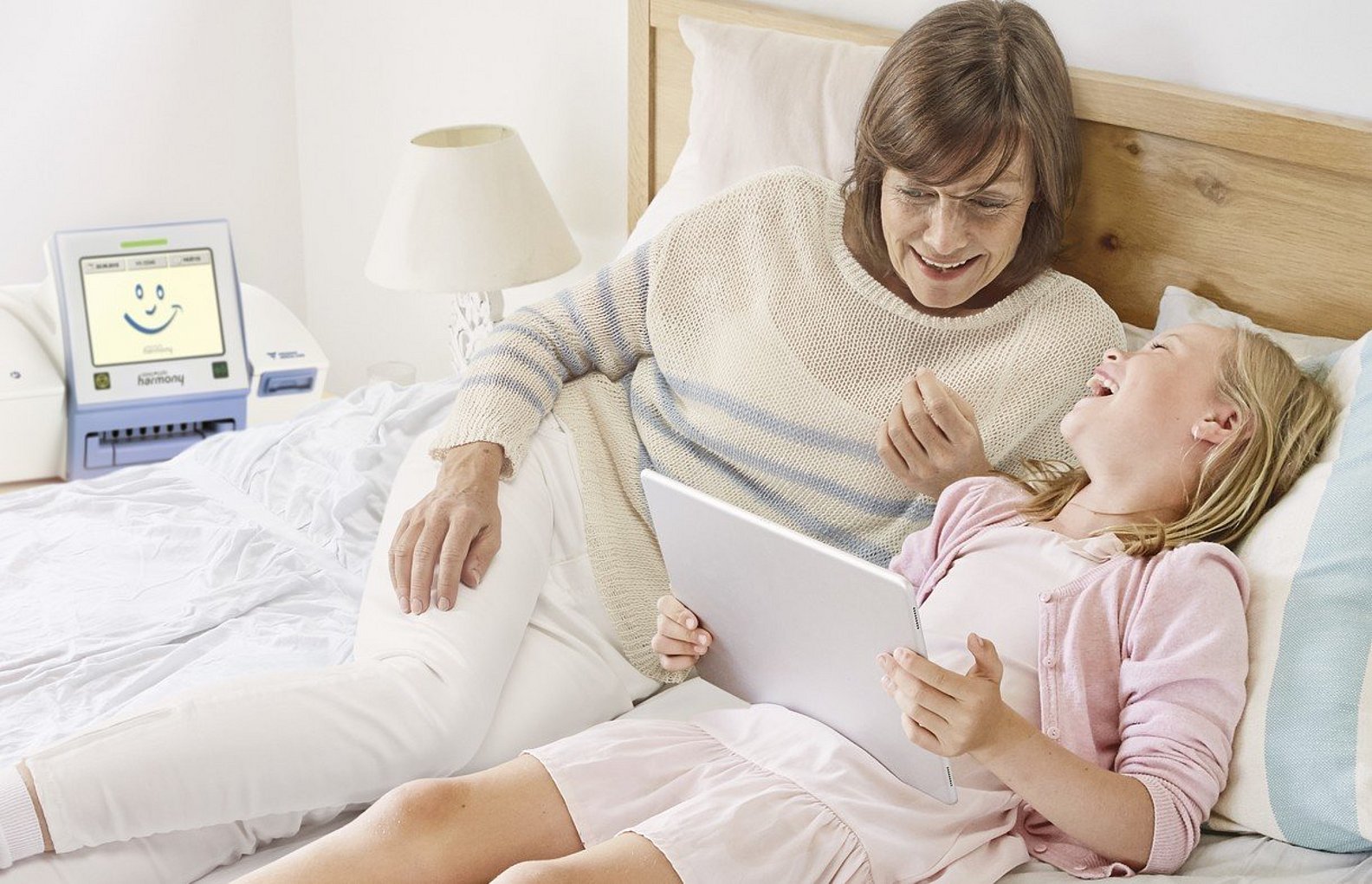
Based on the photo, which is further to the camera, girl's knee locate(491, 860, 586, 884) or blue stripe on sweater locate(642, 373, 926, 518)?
blue stripe on sweater locate(642, 373, 926, 518)

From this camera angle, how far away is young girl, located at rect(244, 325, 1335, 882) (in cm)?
101

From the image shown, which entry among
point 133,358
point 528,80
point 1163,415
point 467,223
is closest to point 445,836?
point 1163,415

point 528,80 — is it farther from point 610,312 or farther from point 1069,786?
point 1069,786

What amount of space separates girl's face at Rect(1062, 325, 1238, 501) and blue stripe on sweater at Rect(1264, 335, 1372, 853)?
12 centimetres

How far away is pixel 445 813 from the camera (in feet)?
3.54

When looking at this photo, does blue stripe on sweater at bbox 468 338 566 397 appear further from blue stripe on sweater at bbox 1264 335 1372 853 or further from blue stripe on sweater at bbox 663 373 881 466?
blue stripe on sweater at bbox 1264 335 1372 853

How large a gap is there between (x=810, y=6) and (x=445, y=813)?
48.2 inches

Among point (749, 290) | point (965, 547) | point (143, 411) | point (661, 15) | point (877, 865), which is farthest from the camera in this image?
point (143, 411)

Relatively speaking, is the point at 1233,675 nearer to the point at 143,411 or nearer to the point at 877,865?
the point at 877,865

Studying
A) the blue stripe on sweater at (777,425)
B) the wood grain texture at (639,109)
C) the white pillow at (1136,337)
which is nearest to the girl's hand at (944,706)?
the blue stripe on sweater at (777,425)

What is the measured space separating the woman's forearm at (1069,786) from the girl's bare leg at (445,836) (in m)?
0.34

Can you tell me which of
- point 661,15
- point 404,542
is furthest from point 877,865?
point 661,15

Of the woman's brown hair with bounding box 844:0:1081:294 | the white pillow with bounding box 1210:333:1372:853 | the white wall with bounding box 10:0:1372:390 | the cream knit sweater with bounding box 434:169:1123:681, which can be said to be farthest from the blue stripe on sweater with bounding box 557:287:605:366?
the white pillow with bounding box 1210:333:1372:853

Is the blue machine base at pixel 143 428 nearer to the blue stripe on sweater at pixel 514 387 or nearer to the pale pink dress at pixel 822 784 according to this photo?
the blue stripe on sweater at pixel 514 387
